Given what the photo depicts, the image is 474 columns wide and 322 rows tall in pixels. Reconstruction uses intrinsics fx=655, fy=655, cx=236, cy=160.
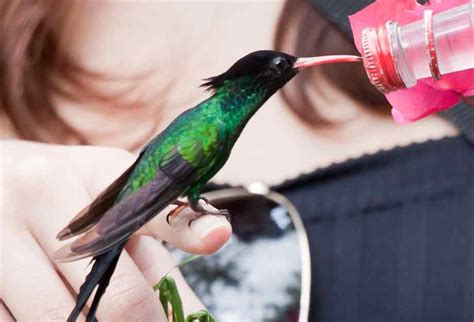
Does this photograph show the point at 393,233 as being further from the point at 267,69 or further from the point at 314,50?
the point at 267,69

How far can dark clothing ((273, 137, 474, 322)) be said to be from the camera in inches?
18.3

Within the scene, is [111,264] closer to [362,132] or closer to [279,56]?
[279,56]

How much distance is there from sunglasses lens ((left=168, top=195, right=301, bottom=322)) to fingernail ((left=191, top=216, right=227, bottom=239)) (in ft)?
0.44

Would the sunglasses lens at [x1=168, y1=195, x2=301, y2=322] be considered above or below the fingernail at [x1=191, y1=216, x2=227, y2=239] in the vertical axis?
below

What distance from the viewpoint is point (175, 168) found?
10.0 inches

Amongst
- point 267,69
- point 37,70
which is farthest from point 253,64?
point 37,70

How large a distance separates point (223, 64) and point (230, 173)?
0.07 metres

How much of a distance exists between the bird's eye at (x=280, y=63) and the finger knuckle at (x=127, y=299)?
0.38ft

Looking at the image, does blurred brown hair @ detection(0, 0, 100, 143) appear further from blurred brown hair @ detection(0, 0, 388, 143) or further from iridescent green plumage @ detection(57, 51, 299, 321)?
iridescent green plumage @ detection(57, 51, 299, 321)

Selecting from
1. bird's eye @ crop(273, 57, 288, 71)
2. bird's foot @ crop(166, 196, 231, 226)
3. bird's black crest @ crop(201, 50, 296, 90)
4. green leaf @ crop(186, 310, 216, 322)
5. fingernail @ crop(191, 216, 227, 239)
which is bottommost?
green leaf @ crop(186, 310, 216, 322)

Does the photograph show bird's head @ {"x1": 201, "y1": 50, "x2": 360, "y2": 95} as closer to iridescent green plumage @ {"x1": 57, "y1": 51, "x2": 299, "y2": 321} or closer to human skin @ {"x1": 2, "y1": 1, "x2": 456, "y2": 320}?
iridescent green plumage @ {"x1": 57, "y1": 51, "x2": 299, "y2": 321}

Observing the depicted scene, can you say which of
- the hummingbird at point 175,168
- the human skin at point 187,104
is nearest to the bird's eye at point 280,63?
the hummingbird at point 175,168

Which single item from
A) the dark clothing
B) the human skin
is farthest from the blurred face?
the dark clothing

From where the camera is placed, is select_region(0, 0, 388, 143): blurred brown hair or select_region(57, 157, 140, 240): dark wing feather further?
select_region(0, 0, 388, 143): blurred brown hair
